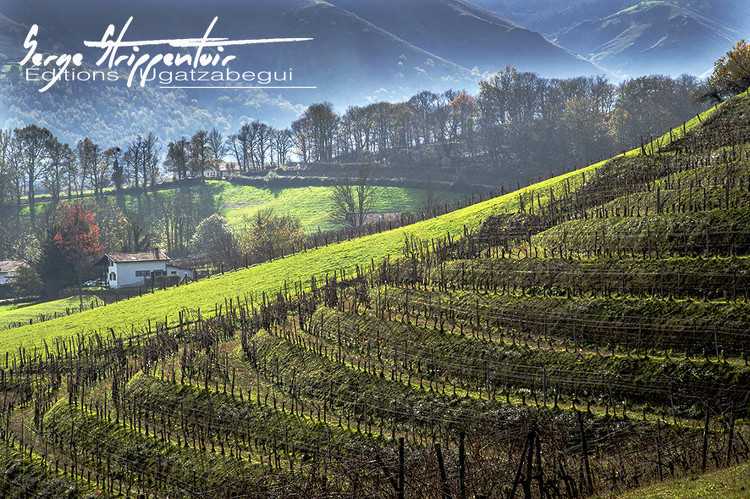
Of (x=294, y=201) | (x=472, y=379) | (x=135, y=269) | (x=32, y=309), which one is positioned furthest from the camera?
(x=294, y=201)

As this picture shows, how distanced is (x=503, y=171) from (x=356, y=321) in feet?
242

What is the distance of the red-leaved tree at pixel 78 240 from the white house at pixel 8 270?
20.1 feet

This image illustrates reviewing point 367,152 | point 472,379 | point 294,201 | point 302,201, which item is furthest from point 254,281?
Result: point 367,152

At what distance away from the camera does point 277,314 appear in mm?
32031

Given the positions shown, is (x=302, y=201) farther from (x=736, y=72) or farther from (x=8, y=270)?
(x=736, y=72)

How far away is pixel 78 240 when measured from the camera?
73688 mm

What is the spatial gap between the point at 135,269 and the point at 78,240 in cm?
980

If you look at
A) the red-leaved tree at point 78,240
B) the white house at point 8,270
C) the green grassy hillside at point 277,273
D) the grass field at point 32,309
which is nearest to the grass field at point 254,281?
the green grassy hillside at point 277,273

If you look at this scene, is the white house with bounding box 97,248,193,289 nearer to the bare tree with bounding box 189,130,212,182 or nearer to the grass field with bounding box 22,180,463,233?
the grass field with bounding box 22,180,463,233

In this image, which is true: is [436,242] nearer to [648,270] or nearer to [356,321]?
[356,321]

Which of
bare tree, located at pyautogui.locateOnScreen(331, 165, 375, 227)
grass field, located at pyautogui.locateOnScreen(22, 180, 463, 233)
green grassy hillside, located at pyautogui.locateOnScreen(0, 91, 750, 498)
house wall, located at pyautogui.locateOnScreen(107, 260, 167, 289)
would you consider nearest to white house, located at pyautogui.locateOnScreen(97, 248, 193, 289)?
house wall, located at pyautogui.locateOnScreen(107, 260, 167, 289)

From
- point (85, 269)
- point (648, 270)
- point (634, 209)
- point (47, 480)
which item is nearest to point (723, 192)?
point (634, 209)

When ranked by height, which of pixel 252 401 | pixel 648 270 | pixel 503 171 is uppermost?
pixel 503 171

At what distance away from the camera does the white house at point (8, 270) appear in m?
73.5
